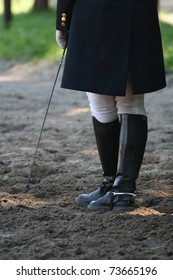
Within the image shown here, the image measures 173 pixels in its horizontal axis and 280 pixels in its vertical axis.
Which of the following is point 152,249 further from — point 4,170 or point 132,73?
point 4,170

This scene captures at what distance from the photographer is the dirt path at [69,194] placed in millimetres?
3389

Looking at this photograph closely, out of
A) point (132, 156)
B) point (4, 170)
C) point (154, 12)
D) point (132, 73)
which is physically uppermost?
point (154, 12)

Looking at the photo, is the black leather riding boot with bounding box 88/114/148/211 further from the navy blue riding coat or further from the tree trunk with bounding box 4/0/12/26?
the tree trunk with bounding box 4/0/12/26

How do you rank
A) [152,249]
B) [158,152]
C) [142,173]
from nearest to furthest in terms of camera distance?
[152,249], [142,173], [158,152]

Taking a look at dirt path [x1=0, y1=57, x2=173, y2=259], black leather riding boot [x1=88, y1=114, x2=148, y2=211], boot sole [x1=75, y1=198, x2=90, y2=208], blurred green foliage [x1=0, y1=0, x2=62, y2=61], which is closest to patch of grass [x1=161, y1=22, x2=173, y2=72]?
blurred green foliage [x1=0, y1=0, x2=62, y2=61]

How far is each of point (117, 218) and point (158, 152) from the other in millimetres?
1887

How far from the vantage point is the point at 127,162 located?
3.98 meters

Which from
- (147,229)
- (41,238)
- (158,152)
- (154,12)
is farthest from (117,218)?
(158,152)

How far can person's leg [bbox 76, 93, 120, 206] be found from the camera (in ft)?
13.1

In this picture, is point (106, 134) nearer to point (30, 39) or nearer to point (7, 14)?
point (30, 39)

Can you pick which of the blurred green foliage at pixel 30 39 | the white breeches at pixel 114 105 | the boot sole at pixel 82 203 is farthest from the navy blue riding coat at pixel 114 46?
the blurred green foliage at pixel 30 39

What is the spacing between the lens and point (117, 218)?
12.6ft

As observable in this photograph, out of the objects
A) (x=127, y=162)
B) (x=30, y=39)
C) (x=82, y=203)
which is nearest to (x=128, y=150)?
(x=127, y=162)

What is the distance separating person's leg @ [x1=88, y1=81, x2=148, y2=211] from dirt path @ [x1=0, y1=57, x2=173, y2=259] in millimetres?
96
